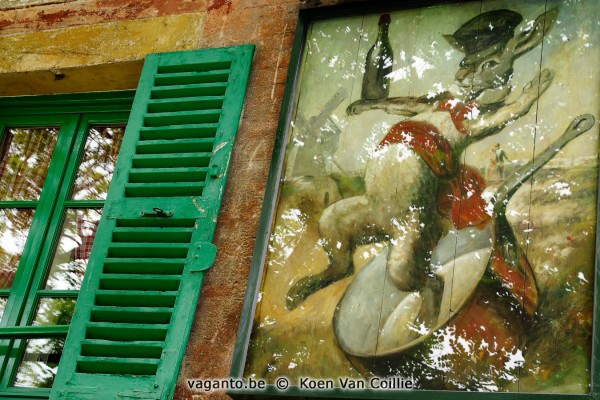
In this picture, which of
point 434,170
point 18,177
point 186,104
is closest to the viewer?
point 434,170

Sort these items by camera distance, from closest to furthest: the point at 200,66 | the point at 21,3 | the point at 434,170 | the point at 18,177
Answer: the point at 434,170
the point at 200,66
the point at 18,177
the point at 21,3

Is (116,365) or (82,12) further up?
(82,12)

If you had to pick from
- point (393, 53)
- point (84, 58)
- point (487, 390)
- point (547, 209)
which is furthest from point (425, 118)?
point (84, 58)

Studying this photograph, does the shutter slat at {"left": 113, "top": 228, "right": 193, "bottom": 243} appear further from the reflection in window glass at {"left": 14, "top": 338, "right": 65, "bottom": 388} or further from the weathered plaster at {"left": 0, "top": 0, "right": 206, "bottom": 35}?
the weathered plaster at {"left": 0, "top": 0, "right": 206, "bottom": 35}

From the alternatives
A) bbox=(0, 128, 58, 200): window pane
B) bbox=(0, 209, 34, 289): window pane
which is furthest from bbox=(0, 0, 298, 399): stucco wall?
bbox=(0, 209, 34, 289): window pane

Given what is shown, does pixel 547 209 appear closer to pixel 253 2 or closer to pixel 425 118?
pixel 425 118

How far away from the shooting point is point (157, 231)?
158 inches

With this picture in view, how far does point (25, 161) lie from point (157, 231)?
1.34 m

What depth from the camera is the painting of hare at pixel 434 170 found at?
3621 mm

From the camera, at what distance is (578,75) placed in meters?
3.79

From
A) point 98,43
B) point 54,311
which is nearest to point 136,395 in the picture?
point 54,311

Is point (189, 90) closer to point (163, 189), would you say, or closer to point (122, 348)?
point (163, 189)

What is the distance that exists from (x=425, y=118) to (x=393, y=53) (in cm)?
46

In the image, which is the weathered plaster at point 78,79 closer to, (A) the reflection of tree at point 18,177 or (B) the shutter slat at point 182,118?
(A) the reflection of tree at point 18,177
